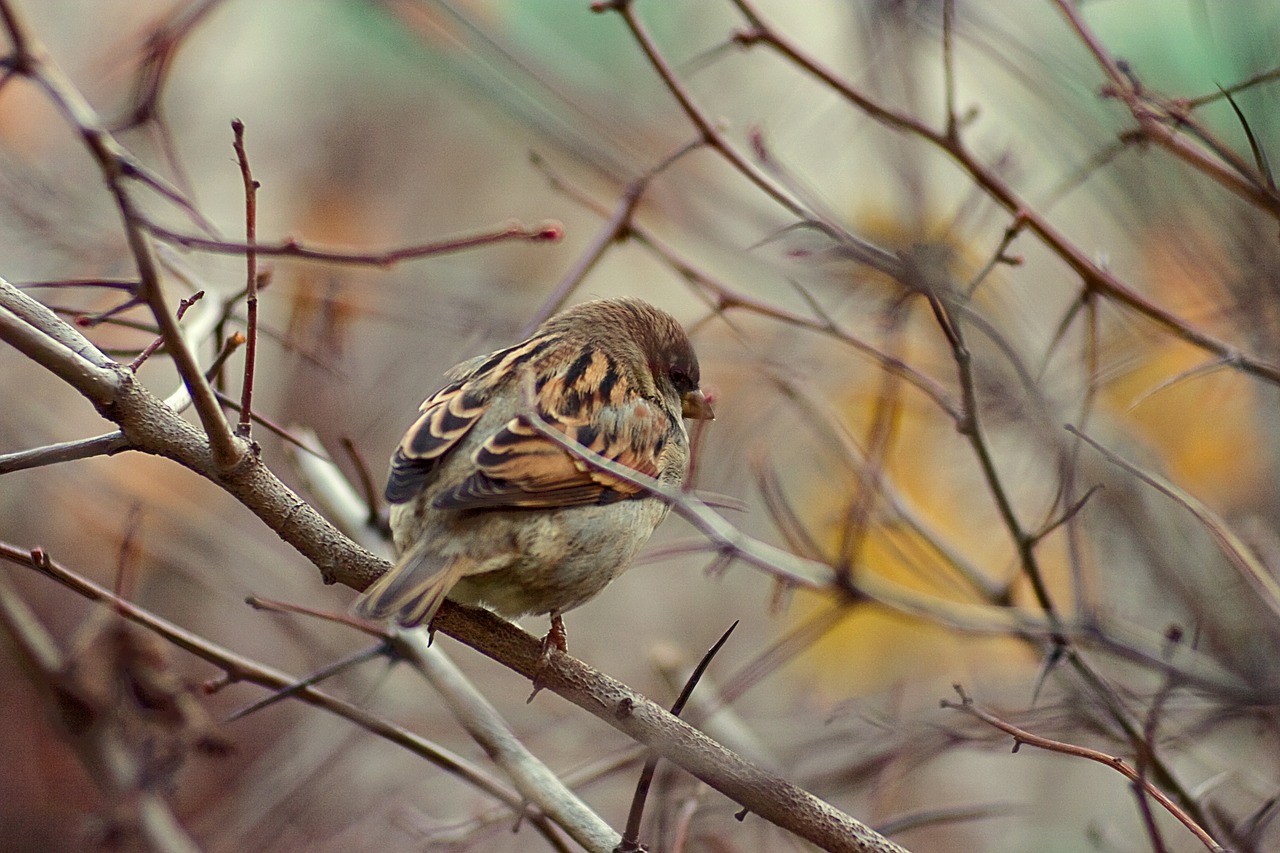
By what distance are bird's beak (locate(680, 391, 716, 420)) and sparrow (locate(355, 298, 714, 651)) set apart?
0.63 feet

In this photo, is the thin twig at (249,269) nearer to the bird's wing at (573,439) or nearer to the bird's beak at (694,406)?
the bird's wing at (573,439)

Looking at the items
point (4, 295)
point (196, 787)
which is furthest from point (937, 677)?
point (4, 295)

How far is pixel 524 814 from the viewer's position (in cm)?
261

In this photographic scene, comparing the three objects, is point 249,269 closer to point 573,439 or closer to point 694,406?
point 573,439

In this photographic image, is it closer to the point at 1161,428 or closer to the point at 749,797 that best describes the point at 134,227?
the point at 749,797

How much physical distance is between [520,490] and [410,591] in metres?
0.54

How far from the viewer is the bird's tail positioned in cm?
256

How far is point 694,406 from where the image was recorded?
13.4ft

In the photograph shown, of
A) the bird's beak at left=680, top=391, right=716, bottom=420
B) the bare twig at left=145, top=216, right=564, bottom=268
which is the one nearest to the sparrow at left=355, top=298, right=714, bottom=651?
the bird's beak at left=680, top=391, right=716, bottom=420


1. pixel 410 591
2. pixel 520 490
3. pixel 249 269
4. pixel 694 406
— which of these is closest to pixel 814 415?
pixel 694 406

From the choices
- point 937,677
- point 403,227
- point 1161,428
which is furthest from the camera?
point 403,227

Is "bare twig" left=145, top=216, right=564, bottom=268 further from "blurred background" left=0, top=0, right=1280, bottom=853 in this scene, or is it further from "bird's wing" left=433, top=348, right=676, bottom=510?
"bird's wing" left=433, top=348, right=676, bottom=510

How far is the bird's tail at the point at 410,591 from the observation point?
2562mm

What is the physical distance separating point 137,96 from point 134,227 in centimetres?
112
